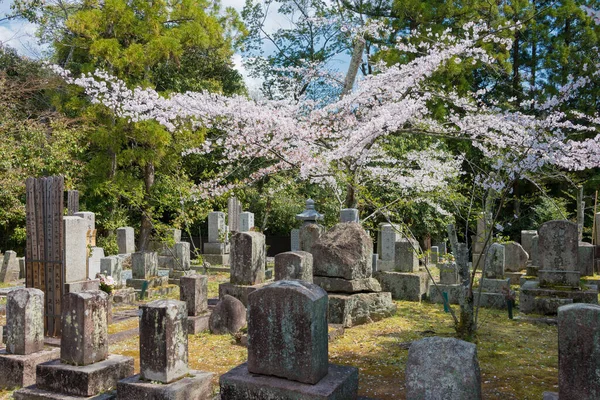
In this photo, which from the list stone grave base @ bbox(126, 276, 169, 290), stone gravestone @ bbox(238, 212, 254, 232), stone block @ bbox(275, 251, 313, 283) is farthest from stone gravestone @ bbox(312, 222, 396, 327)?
stone gravestone @ bbox(238, 212, 254, 232)

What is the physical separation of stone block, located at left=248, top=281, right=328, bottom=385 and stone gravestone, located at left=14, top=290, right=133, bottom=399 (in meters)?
1.58

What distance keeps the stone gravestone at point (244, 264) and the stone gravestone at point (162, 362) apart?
4.35 m

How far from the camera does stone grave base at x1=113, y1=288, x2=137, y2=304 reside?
31.2 feet

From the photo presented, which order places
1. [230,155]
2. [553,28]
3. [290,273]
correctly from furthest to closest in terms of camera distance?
[553,28] → [230,155] → [290,273]

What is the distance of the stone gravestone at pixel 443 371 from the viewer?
3023 millimetres

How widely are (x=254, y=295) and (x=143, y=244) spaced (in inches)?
611

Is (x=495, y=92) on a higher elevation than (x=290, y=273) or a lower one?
higher

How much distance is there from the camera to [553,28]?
2095 cm

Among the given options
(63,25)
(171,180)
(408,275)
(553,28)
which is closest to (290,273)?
(408,275)

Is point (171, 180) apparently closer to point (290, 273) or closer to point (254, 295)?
point (290, 273)

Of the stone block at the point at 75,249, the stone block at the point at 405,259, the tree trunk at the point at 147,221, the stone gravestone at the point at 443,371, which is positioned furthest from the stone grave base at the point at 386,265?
the tree trunk at the point at 147,221

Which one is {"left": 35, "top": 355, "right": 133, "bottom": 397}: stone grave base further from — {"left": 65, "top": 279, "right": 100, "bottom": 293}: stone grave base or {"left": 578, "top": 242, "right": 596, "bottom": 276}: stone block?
{"left": 578, "top": 242, "right": 596, "bottom": 276}: stone block

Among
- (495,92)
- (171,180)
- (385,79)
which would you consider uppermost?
(495,92)

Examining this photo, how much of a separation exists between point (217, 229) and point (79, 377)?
12.6m
